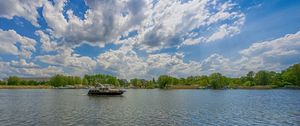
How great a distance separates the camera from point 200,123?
37.6 meters

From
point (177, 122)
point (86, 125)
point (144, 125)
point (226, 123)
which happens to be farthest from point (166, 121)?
point (86, 125)

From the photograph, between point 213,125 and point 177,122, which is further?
point 177,122

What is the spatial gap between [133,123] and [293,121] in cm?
2338

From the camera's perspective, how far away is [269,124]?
37.7 metres

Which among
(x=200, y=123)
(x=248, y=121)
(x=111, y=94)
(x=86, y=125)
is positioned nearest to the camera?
(x=86, y=125)

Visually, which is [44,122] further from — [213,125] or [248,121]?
[248,121]

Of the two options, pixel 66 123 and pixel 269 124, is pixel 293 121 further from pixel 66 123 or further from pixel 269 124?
pixel 66 123

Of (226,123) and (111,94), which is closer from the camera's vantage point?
(226,123)

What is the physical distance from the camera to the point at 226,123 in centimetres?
3797

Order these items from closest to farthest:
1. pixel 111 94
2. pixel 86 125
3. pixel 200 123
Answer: pixel 86 125 < pixel 200 123 < pixel 111 94

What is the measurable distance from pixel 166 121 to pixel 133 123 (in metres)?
5.04

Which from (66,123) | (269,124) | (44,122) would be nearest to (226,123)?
(269,124)

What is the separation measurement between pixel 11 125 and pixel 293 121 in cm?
3937

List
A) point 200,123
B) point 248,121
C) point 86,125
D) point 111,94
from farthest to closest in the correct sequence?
point 111,94 → point 248,121 → point 200,123 → point 86,125
